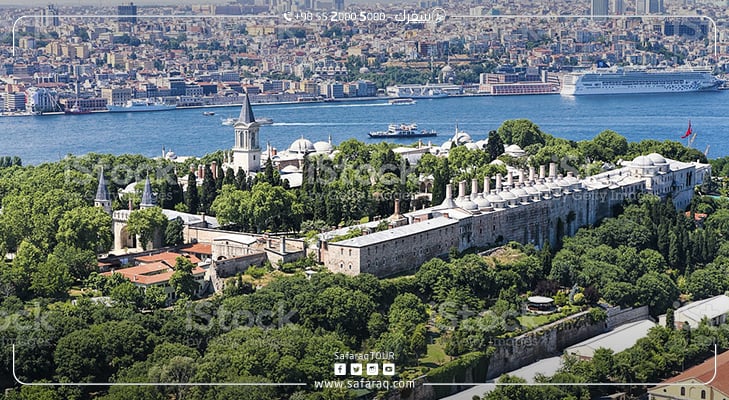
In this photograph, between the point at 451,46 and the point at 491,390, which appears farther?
the point at 451,46

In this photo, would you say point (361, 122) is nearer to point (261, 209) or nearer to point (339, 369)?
point (261, 209)

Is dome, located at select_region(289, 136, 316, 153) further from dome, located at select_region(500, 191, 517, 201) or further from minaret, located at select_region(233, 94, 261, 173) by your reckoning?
dome, located at select_region(500, 191, 517, 201)

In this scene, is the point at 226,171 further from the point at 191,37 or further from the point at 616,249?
the point at 191,37

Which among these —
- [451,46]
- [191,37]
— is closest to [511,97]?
[451,46]

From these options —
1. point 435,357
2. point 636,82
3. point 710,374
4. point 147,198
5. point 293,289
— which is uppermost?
point 636,82

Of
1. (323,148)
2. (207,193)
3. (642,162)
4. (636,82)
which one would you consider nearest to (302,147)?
(323,148)
